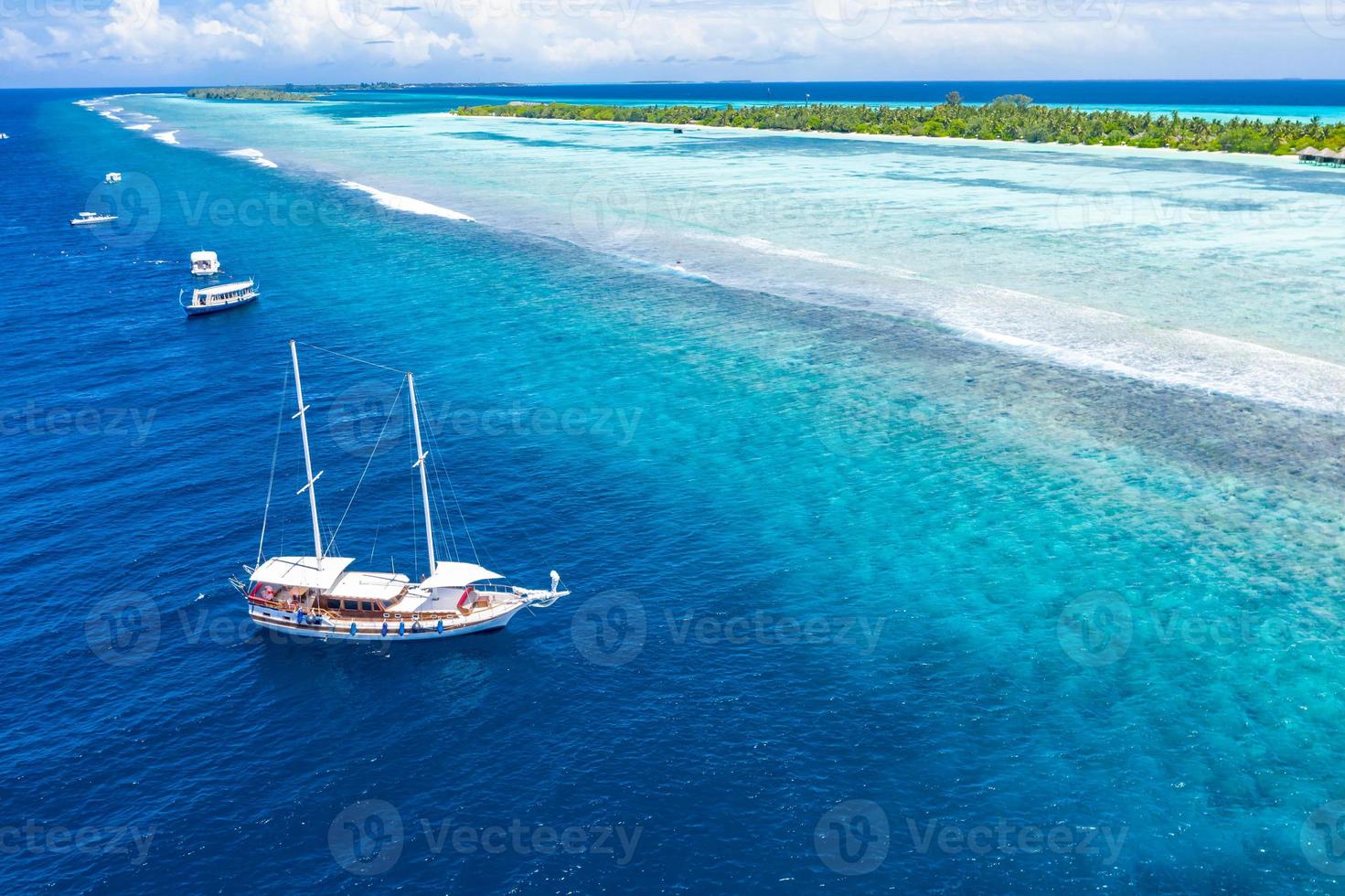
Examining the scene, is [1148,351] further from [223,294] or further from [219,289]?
[219,289]

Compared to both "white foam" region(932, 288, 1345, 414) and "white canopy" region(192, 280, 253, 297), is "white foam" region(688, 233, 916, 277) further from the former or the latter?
"white canopy" region(192, 280, 253, 297)

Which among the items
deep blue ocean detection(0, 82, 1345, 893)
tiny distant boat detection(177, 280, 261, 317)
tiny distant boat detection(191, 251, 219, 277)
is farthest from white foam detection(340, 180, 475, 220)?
deep blue ocean detection(0, 82, 1345, 893)

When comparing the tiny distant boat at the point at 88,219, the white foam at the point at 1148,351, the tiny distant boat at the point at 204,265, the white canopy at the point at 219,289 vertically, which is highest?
the tiny distant boat at the point at 88,219

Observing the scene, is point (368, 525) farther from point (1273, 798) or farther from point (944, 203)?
point (944, 203)

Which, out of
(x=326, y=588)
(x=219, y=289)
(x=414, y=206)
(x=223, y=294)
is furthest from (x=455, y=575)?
(x=414, y=206)

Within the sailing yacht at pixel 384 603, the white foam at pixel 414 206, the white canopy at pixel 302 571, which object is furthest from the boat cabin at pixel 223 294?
the sailing yacht at pixel 384 603

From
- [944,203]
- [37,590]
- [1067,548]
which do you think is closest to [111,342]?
[37,590]

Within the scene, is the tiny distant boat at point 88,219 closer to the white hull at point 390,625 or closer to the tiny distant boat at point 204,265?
the tiny distant boat at point 204,265
